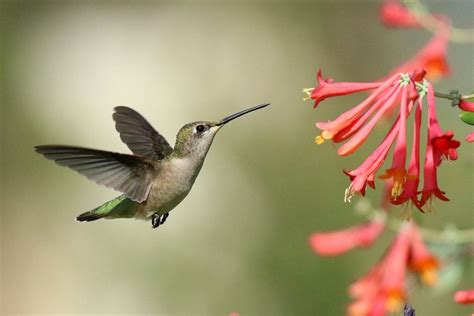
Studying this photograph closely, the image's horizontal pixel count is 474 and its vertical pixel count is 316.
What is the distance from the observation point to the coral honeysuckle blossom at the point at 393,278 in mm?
1479

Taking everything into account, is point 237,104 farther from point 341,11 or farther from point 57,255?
point 57,255

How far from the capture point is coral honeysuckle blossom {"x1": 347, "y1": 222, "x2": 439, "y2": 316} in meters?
1.48

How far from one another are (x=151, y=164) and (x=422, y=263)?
5.15ft

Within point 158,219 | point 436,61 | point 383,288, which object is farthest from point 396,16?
point 383,288

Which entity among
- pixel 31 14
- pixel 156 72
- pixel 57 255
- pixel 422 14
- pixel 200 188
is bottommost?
pixel 57 255

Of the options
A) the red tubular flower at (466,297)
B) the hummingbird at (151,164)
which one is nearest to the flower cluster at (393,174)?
the red tubular flower at (466,297)

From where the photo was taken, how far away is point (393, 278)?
1525 millimetres

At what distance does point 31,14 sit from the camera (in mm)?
8039

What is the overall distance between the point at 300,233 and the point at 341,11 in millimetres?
2434

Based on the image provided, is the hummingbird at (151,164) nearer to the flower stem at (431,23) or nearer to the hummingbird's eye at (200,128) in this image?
the hummingbird's eye at (200,128)

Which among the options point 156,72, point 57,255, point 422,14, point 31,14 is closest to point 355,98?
point 156,72

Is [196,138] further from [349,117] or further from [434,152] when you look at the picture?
[434,152]

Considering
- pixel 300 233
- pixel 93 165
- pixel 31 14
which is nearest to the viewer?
pixel 93 165

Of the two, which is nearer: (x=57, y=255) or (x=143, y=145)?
(x=143, y=145)
